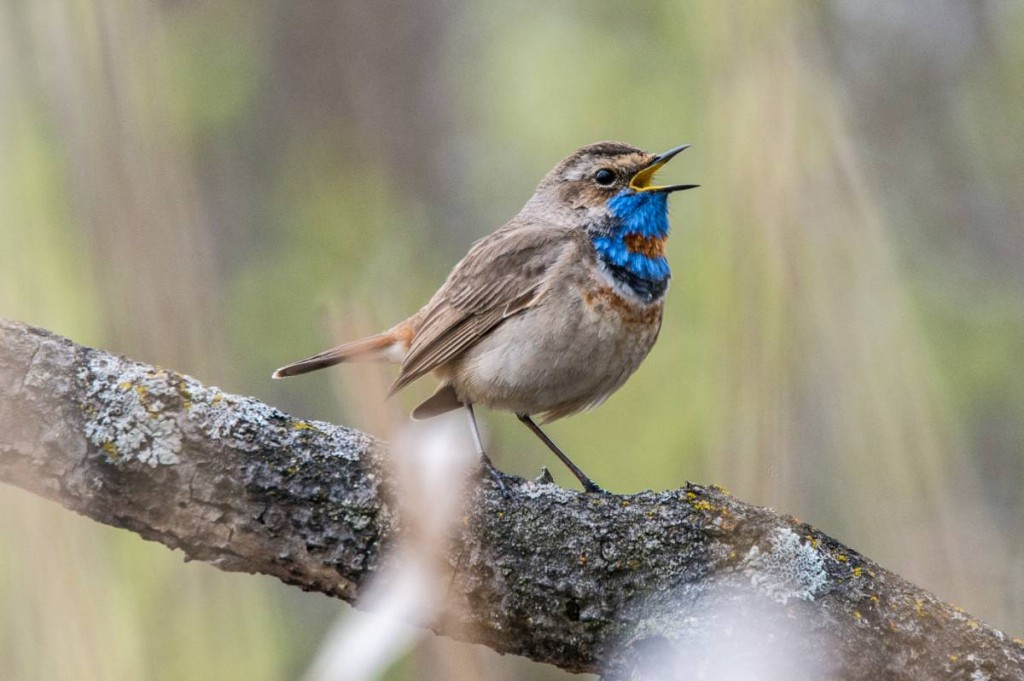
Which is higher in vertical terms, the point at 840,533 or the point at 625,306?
the point at 625,306

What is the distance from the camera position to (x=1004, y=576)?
3.59 meters

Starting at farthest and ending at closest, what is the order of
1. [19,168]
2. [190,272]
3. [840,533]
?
[840,533]
[19,168]
[190,272]

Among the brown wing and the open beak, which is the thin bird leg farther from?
the open beak

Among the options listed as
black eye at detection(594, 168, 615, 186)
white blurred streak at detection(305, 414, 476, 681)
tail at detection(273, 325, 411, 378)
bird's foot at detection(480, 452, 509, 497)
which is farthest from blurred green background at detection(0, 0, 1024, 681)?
black eye at detection(594, 168, 615, 186)

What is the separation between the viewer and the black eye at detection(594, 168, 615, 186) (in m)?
4.87

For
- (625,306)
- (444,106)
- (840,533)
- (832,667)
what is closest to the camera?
(832,667)

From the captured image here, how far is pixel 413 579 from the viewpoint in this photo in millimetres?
2145

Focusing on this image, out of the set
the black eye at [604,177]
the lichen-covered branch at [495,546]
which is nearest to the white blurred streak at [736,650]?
the lichen-covered branch at [495,546]

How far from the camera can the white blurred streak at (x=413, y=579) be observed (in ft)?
5.48

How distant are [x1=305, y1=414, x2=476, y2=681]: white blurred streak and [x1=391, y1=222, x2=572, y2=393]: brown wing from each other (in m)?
2.24

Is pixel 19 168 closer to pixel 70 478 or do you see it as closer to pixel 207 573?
pixel 70 478

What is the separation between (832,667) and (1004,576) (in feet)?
4.68

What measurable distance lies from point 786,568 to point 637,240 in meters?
2.27

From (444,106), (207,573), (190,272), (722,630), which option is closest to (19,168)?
(190,272)
